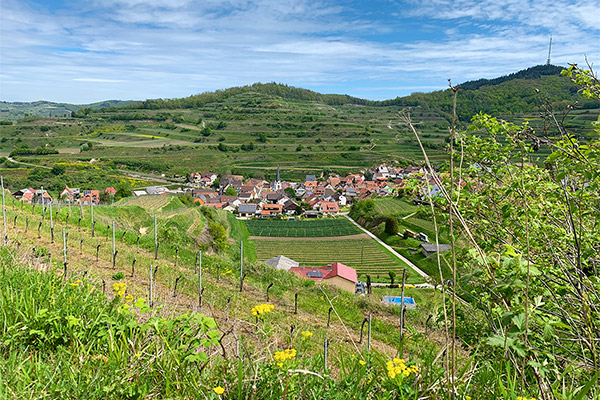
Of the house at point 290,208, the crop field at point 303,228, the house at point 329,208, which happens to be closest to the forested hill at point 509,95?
the crop field at point 303,228

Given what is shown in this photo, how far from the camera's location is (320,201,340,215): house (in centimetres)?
5638

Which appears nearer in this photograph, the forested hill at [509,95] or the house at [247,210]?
the forested hill at [509,95]

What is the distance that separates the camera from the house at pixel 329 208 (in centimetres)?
5638

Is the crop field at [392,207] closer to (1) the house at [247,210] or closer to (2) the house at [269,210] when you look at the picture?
(2) the house at [269,210]

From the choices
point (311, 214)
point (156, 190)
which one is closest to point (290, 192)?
point (311, 214)

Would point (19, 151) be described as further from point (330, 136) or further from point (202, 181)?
point (330, 136)

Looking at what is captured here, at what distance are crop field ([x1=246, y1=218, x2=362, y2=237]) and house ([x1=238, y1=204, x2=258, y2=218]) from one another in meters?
4.16

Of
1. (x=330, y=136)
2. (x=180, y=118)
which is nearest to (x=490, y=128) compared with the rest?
(x=330, y=136)

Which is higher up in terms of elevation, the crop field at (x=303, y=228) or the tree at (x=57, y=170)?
the tree at (x=57, y=170)

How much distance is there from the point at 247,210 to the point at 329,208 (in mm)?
12618

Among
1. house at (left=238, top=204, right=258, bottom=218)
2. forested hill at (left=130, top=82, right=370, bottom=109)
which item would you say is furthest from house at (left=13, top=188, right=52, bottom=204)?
forested hill at (left=130, top=82, right=370, bottom=109)

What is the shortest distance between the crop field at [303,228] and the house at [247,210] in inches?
164

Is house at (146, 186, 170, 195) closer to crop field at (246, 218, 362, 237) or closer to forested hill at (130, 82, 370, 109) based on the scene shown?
crop field at (246, 218, 362, 237)

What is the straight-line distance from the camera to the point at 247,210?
5428cm
